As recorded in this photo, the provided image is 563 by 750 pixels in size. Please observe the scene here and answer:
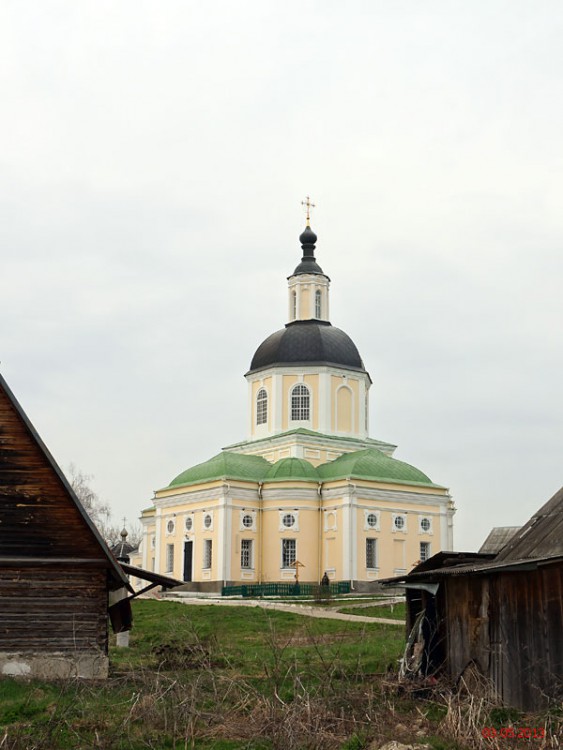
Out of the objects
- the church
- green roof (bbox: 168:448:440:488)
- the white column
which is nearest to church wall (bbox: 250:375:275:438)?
the church

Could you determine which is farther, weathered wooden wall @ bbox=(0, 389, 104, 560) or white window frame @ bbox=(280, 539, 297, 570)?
white window frame @ bbox=(280, 539, 297, 570)

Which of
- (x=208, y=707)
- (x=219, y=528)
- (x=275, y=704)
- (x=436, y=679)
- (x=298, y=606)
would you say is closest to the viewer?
(x=275, y=704)

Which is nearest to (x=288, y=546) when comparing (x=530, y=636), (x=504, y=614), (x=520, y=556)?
(x=520, y=556)

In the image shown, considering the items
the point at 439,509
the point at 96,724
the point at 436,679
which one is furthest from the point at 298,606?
the point at 96,724

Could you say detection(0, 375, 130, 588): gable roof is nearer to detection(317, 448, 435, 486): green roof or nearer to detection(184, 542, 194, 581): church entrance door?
detection(317, 448, 435, 486): green roof

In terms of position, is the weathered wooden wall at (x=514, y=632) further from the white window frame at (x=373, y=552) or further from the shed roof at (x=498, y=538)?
the white window frame at (x=373, y=552)

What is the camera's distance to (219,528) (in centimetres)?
5069

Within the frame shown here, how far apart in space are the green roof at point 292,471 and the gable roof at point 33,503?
3264cm

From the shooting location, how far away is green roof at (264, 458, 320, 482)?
170 feet

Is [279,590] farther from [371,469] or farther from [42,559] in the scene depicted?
[42,559]

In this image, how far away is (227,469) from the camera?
51.8m

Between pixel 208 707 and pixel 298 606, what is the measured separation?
2248cm

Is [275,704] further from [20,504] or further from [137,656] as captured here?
[137,656]

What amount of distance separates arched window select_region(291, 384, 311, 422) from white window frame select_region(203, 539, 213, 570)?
27.3ft
